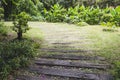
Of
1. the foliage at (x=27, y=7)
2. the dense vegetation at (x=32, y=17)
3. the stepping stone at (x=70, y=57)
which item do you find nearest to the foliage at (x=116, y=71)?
the dense vegetation at (x=32, y=17)

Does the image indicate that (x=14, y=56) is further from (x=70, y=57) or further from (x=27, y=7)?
(x=27, y=7)

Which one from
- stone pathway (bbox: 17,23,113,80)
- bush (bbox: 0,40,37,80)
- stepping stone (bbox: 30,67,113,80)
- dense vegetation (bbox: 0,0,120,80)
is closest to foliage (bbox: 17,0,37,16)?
dense vegetation (bbox: 0,0,120,80)

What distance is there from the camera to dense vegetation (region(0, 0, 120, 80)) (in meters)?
7.05

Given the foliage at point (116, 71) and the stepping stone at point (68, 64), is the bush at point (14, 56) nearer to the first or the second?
the stepping stone at point (68, 64)

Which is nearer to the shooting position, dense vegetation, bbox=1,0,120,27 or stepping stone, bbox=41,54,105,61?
stepping stone, bbox=41,54,105,61

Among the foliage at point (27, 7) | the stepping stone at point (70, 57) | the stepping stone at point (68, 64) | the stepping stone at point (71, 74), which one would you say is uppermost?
the foliage at point (27, 7)

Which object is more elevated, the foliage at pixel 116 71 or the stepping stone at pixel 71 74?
the foliage at pixel 116 71

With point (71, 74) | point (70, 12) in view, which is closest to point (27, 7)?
point (70, 12)

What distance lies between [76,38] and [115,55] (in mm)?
3019

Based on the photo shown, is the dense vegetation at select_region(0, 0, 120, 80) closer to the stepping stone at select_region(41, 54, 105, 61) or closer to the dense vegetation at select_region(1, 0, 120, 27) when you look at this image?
the dense vegetation at select_region(1, 0, 120, 27)

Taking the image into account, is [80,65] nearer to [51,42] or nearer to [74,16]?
[51,42]

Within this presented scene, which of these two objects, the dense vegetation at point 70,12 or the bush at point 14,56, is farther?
the dense vegetation at point 70,12

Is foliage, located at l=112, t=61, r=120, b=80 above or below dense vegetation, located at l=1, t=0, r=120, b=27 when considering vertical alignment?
below

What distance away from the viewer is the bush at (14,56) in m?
6.45
